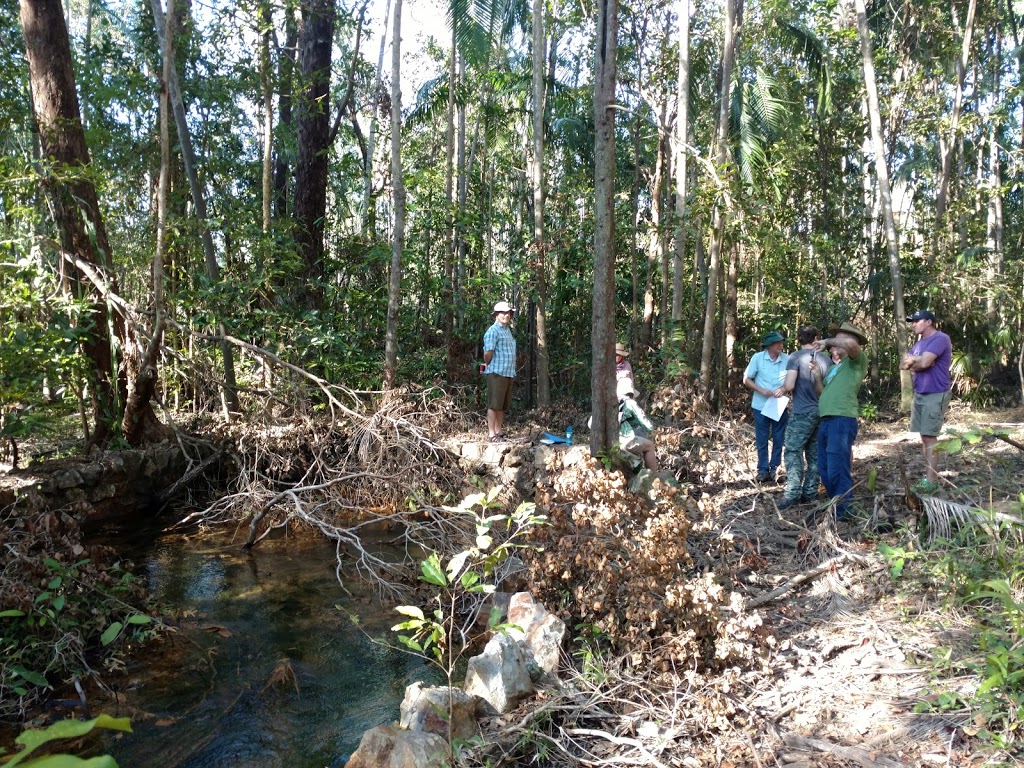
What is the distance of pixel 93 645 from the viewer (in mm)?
5281

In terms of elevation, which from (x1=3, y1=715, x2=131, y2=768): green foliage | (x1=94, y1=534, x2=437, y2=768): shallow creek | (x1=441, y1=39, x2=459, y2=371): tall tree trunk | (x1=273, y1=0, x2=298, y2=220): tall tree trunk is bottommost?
(x1=94, y1=534, x2=437, y2=768): shallow creek

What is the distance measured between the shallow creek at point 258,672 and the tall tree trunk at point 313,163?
6159 mm

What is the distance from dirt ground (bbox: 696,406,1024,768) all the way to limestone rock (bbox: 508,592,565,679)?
1.22 meters

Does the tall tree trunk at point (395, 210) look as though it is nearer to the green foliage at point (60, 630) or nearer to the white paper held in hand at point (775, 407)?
the white paper held in hand at point (775, 407)

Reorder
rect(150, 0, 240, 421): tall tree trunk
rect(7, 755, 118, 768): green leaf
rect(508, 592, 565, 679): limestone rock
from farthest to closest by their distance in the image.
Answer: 1. rect(150, 0, 240, 421): tall tree trunk
2. rect(508, 592, 565, 679): limestone rock
3. rect(7, 755, 118, 768): green leaf

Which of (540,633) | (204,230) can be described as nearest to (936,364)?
(540,633)

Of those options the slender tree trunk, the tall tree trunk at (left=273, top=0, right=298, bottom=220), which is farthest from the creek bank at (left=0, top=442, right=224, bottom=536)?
the tall tree trunk at (left=273, top=0, right=298, bottom=220)

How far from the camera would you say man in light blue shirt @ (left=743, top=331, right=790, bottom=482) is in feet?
25.2

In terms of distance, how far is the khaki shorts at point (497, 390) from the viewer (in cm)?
958

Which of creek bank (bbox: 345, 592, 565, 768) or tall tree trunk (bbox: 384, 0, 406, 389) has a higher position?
tall tree trunk (bbox: 384, 0, 406, 389)

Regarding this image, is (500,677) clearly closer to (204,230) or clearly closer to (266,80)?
(204,230)

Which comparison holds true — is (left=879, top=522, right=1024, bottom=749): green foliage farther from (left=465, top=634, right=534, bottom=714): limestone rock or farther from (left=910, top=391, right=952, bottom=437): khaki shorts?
(left=465, top=634, right=534, bottom=714): limestone rock

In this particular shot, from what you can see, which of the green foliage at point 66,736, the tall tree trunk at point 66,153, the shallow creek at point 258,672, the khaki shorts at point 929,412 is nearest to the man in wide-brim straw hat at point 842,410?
the khaki shorts at point 929,412

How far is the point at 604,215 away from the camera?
6.40m
